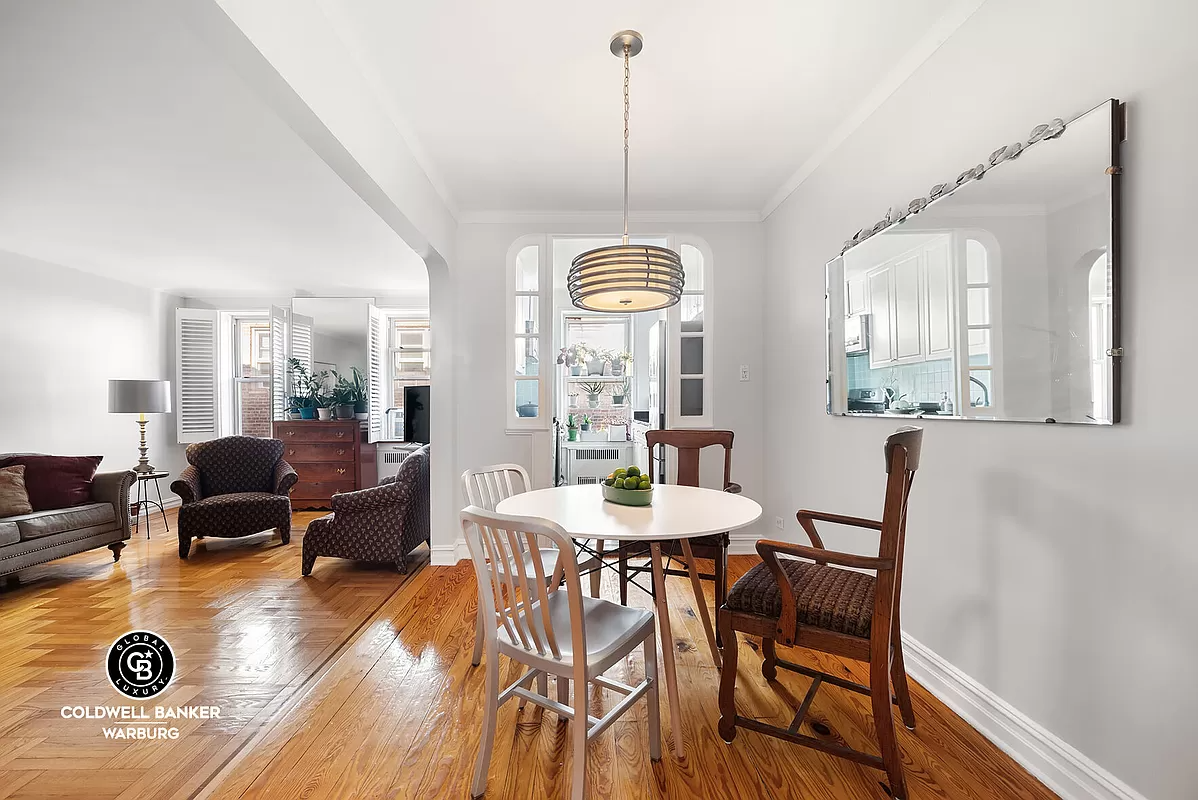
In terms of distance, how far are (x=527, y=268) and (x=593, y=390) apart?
1.94 meters

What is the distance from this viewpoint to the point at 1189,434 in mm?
1293

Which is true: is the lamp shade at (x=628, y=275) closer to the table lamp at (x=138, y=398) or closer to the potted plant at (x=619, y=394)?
the potted plant at (x=619, y=394)

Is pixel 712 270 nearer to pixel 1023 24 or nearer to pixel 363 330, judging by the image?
pixel 1023 24

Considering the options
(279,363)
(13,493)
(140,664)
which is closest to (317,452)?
(279,363)

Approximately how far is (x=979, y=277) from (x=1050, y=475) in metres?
0.69

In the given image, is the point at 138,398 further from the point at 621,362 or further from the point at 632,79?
the point at 632,79

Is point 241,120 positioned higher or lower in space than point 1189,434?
higher

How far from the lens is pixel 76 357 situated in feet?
17.2

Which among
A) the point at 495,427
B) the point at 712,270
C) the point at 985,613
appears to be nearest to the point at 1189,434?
the point at 985,613

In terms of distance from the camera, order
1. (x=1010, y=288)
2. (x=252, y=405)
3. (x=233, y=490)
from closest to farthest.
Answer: (x=1010, y=288), (x=233, y=490), (x=252, y=405)

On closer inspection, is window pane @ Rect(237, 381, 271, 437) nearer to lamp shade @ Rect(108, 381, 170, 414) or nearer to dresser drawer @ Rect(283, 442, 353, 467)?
dresser drawer @ Rect(283, 442, 353, 467)

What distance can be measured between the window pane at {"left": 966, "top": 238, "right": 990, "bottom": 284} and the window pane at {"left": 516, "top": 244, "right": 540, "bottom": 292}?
2865mm

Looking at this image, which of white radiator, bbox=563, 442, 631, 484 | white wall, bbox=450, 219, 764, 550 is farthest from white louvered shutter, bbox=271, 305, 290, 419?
white radiator, bbox=563, 442, 631, 484

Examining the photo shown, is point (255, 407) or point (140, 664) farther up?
point (255, 407)
